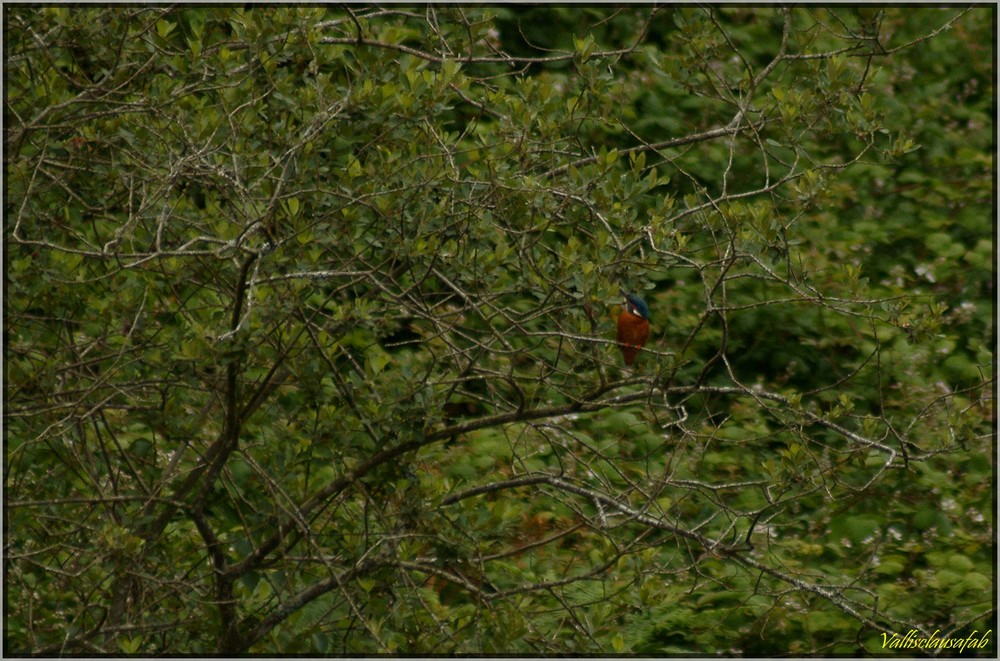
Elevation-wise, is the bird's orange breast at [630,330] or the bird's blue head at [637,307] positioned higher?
the bird's blue head at [637,307]

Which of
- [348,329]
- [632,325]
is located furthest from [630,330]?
[348,329]

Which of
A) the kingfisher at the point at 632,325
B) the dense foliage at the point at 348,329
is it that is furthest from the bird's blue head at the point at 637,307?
the dense foliage at the point at 348,329

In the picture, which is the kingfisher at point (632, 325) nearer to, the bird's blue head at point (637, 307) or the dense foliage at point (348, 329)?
the bird's blue head at point (637, 307)

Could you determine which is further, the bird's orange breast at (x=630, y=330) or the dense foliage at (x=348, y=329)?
the bird's orange breast at (x=630, y=330)

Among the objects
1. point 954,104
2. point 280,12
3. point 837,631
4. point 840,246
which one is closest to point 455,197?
point 280,12

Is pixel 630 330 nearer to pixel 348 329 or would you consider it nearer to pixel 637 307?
pixel 637 307

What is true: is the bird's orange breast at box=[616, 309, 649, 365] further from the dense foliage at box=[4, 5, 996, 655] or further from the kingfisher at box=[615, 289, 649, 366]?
the dense foliage at box=[4, 5, 996, 655]

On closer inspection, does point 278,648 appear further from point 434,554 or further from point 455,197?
point 455,197

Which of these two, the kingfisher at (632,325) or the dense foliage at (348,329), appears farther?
the kingfisher at (632,325)

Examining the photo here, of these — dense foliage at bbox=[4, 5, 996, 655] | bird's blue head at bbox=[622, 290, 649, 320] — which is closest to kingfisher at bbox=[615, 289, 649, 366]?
bird's blue head at bbox=[622, 290, 649, 320]

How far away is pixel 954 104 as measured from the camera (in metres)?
8.05

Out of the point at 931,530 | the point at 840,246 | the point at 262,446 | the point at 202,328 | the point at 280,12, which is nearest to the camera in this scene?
the point at 202,328

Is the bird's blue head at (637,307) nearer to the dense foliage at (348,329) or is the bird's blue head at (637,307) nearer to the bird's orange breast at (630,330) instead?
the bird's orange breast at (630,330)

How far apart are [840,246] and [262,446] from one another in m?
3.90
